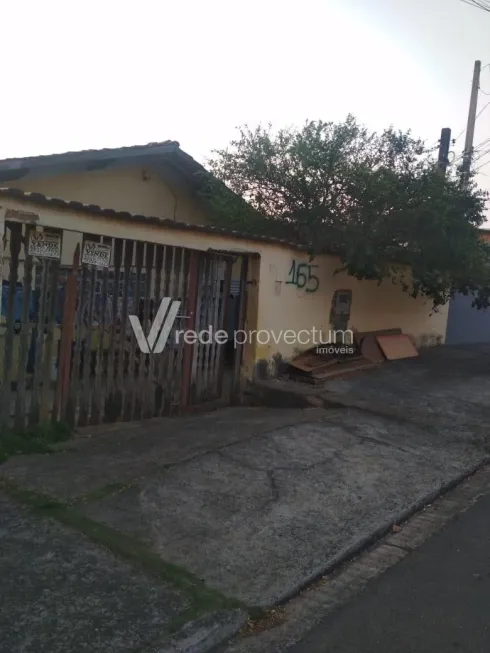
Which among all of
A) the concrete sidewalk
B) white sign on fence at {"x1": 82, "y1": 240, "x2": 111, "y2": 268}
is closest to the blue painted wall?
the concrete sidewalk

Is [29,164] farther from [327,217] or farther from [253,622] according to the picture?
[253,622]

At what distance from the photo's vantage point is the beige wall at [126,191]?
365 inches

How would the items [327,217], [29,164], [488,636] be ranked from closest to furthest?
[488,636]
[29,164]
[327,217]

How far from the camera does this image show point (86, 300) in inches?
237

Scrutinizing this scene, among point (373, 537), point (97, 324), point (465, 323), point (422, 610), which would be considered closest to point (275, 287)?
point (97, 324)

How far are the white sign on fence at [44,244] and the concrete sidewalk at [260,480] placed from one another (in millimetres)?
1875

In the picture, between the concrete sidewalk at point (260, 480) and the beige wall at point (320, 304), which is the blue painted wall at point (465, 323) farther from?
the concrete sidewalk at point (260, 480)

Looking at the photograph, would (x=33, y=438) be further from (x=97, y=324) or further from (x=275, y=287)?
(x=275, y=287)

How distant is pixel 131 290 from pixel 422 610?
14.6 feet

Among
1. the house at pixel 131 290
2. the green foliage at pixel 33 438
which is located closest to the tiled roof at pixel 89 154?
the house at pixel 131 290

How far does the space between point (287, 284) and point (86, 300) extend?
3928 mm

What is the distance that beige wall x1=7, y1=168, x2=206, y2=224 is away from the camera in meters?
9.28

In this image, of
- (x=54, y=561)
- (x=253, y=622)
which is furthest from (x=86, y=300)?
(x=253, y=622)

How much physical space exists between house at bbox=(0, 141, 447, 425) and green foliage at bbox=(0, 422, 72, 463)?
131 mm
